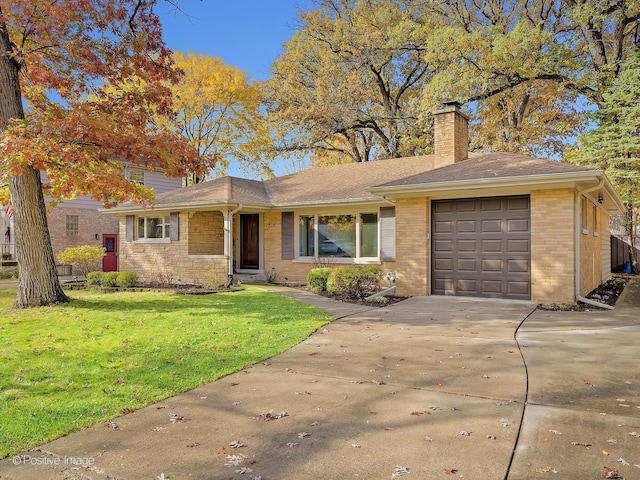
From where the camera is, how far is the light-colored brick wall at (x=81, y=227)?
2031 cm

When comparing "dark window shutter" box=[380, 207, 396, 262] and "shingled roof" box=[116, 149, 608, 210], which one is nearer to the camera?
"shingled roof" box=[116, 149, 608, 210]

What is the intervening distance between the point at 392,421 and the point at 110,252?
2163cm

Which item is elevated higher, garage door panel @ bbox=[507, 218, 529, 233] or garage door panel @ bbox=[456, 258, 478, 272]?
garage door panel @ bbox=[507, 218, 529, 233]

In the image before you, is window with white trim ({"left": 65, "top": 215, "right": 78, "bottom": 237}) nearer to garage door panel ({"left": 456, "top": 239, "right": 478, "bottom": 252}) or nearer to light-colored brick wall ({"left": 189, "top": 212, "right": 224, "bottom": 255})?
light-colored brick wall ({"left": 189, "top": 212, "right": 224, "bottom": 255})

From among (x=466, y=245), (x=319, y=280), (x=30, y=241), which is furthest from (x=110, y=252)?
(x=466, y=245)

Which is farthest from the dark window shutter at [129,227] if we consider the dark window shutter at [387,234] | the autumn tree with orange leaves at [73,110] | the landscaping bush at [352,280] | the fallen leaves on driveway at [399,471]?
the fallen leaves on driveway at [399,471]

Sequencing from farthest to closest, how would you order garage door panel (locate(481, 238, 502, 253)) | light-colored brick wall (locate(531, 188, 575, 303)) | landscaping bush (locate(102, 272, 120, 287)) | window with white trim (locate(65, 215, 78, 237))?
1. window with white trim (locate(65, 215, 78, 237))
2. landscaping bush (locate(102, 272, 120, 287))
3. garage door panel (locate(481, 238, 502, 253))
4. light-colored brick wall (locate(531, 188, 575, 303))

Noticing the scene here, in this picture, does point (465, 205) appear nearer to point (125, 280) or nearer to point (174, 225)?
point (174, 225)

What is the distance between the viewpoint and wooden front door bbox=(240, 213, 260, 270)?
16.0 meters

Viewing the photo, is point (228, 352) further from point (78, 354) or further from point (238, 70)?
point (238, 70)

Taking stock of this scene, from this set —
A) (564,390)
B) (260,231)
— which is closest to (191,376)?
(564,390)

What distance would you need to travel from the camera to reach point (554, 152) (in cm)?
2291

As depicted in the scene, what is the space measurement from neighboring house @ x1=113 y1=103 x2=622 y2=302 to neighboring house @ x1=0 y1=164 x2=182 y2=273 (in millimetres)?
5443

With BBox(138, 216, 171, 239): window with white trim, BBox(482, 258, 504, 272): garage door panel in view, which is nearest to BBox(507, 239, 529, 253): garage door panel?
BBox(482, 258, 504, 272): garage door panel
